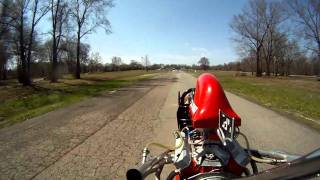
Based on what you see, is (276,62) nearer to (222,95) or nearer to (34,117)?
(34,117)

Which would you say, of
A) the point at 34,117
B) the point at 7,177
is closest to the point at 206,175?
the point at 7,177

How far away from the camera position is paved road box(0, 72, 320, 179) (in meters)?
6.35

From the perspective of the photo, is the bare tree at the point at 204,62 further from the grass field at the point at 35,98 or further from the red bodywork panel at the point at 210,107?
the red bodywork panel at the point at 210,107

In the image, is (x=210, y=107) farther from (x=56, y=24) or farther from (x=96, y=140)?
(x=56, y=24)

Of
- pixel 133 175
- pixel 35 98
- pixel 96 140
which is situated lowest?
pixel 35 98

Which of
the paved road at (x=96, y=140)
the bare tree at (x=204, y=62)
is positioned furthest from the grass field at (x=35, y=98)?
the bare tree at (x=204, y=62)

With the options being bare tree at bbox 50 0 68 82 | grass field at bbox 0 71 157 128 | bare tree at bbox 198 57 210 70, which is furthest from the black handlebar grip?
bare tree at bbox 198 57 210 70

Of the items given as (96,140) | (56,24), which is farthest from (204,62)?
(96,140)

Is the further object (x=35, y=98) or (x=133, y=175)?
(x=35, y=98)

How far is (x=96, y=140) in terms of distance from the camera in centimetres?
875

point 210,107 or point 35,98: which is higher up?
point 210,107

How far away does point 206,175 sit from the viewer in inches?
118

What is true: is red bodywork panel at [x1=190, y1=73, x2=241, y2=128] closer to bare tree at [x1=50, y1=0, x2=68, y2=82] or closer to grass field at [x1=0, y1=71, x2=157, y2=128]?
grass field at [x1=0, y1=71, x2=157, y2=128]

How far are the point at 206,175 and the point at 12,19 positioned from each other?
117 feet
